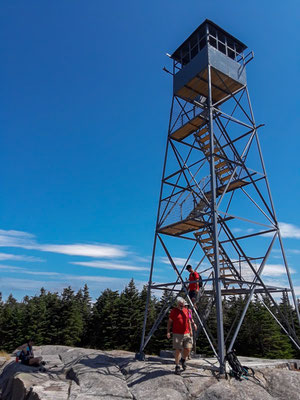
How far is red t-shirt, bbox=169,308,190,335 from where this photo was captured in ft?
30.6

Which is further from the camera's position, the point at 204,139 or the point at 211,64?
the point at 204,139

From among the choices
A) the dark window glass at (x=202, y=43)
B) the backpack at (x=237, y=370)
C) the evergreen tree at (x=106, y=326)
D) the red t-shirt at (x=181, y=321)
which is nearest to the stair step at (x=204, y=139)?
the dark window glass at (x=202, y=43)

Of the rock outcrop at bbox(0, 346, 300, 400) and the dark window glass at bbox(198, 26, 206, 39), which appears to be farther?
the dark window glass at bbox(198, 26, 206, 39)

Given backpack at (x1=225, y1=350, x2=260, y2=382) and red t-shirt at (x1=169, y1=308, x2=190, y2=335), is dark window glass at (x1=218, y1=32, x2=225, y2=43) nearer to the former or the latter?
red t-shirt at (x1=169, y1=308, x2=190, y2=335)

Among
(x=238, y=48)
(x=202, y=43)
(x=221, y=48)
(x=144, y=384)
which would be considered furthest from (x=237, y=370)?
(x=238, y=48)

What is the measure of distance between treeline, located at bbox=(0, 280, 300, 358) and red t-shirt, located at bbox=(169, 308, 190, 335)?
33.4m

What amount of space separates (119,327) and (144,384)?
136 feet

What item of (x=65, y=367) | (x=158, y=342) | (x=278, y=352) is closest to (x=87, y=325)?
(x=158, y=342)

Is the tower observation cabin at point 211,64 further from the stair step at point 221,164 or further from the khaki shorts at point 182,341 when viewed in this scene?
the khaki shorts at point 182,341

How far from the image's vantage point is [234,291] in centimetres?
1258

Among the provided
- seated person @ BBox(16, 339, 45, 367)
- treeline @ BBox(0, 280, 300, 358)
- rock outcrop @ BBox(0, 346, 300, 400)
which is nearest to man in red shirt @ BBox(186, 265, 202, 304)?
rock outcrop @ BBox(0, 346, 300, 400)

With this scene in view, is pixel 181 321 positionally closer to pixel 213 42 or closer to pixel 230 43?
pixel 213 42

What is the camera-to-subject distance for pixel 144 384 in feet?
27.6

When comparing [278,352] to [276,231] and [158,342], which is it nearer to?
[158,342]
